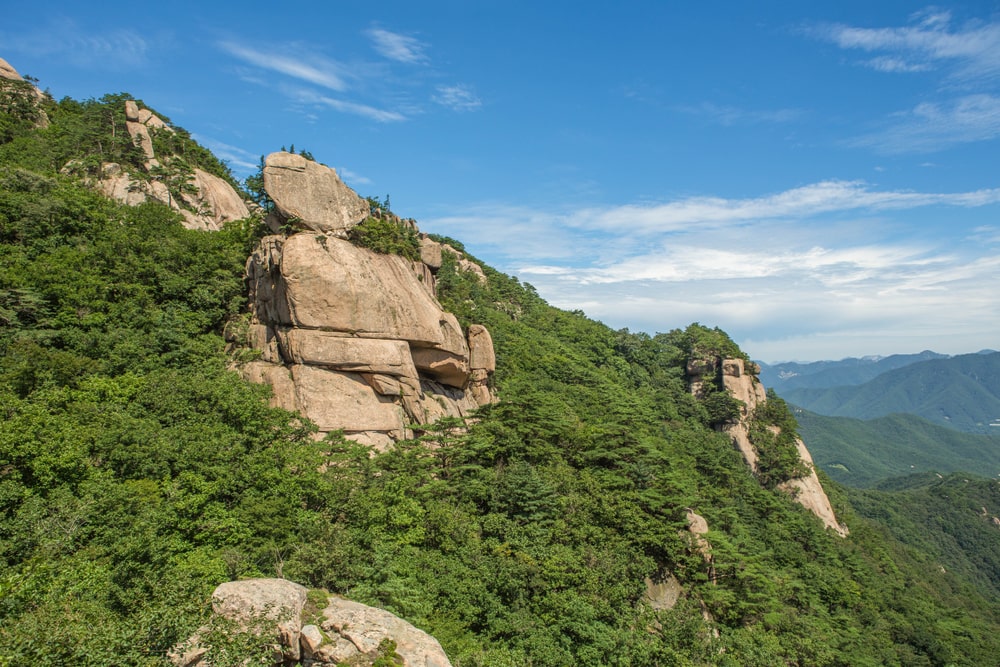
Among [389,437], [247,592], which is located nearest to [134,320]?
[389,437]

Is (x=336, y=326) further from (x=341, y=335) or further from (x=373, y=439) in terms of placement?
(x=373, y=439)

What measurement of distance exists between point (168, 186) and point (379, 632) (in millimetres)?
39412

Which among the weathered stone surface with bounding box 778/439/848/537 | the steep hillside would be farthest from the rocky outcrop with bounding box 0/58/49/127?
the steep hillside

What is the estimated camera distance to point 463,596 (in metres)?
14.3

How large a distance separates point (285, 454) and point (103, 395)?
22.3 ft

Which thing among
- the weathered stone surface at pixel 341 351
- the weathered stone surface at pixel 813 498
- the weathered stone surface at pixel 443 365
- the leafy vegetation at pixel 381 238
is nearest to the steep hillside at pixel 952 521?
the weathered stone surface at pixel 813 498

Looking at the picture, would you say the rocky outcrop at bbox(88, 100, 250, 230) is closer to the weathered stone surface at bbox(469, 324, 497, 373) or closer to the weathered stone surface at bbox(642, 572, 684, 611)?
the weathered stone surface at bbox(469, 324, 497, 373)

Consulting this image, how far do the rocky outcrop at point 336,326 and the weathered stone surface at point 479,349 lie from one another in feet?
9.24

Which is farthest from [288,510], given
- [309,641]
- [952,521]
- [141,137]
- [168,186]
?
[952,521]

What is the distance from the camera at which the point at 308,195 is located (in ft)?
76.6

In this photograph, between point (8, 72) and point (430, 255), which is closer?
point (430, 255)

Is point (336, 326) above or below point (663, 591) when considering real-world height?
above

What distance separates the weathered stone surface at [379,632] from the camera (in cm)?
1009

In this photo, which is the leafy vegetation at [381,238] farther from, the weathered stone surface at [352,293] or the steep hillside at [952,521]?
the steep hillside at [952,521]
